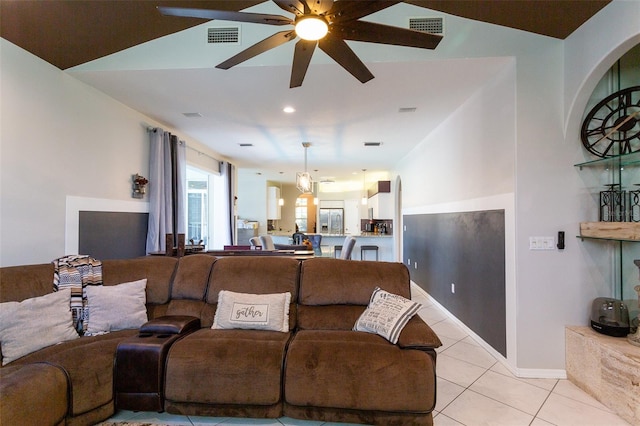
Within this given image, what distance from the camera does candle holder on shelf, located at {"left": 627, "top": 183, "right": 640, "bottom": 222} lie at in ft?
8.00

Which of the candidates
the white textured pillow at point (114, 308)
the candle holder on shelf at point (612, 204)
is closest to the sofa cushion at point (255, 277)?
the white textured pillow at point (114, 308)

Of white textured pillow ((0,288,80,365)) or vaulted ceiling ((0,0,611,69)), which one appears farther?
vaulted ceiling ((0,0,611,69))

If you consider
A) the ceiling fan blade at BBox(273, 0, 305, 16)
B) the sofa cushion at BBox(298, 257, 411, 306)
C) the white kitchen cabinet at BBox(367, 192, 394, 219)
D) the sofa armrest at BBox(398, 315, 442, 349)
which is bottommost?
the sofa armrest at BBox(398, 315, 442, 349)

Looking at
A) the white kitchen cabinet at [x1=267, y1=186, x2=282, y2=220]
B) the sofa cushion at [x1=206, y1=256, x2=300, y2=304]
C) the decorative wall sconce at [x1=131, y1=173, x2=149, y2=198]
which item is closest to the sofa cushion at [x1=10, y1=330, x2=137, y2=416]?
the sofa cushion at [x1=206, y1=256, x2=300, y2=304]

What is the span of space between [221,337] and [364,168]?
6.68 metres

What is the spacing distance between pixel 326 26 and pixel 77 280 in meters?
2.67

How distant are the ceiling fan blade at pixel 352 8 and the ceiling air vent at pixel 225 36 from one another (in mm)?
1609

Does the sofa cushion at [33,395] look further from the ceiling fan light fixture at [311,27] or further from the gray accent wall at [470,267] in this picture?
the gray accent wall at [470,267]

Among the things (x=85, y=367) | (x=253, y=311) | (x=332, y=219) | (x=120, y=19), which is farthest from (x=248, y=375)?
(x=332, y=219)

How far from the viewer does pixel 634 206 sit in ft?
8.07

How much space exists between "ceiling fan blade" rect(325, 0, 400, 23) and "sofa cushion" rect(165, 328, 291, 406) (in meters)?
2.12

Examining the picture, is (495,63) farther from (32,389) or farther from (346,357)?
(32,389)

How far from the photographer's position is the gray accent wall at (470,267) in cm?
297

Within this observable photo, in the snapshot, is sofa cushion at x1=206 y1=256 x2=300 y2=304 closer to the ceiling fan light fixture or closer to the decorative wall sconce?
the ceiling fan light fixture
